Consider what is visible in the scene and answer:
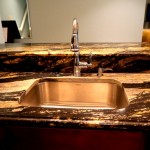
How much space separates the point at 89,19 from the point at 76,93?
92 centimetres

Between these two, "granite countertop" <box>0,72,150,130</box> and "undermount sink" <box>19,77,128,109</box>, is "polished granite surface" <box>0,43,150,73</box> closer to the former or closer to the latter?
"undermount sink" <box>19,77,128,109</box>

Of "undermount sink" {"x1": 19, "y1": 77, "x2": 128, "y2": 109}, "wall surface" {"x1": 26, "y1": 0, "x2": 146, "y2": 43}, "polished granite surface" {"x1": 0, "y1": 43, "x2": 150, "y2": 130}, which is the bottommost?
"undermount sink" {"x1": 19, "y1": 77, "x2": 128, "y2": 109}

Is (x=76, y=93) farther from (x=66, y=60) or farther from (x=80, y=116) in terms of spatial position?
(x=80, y=116)

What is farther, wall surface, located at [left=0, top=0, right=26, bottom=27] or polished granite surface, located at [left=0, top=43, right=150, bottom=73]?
wall surface, located at [left=0, top=0, right=26, bottom=27]

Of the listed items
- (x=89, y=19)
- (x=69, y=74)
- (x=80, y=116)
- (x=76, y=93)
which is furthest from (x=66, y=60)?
(x=89, y=19)

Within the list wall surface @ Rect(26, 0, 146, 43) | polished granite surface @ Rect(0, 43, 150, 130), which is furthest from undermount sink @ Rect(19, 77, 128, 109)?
wall surface @ Rect(26, 0, 146, 43)

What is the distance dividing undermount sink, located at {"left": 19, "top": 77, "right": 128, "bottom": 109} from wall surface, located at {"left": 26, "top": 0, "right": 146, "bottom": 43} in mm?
693

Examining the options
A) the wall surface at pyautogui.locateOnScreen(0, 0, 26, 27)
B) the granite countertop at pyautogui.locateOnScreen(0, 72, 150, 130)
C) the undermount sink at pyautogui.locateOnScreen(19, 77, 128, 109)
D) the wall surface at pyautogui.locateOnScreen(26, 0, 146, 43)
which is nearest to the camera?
the granite countertop at pyautogui.locateOnScreen(0, 72, 150, 130)

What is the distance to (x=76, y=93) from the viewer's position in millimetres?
1046

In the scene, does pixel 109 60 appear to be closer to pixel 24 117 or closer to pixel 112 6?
pixel 24 117

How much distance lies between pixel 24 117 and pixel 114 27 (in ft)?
4.82

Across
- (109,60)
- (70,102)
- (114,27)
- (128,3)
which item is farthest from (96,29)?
(70,102)

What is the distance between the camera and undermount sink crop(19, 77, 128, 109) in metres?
0.99

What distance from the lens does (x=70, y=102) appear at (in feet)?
3.45
